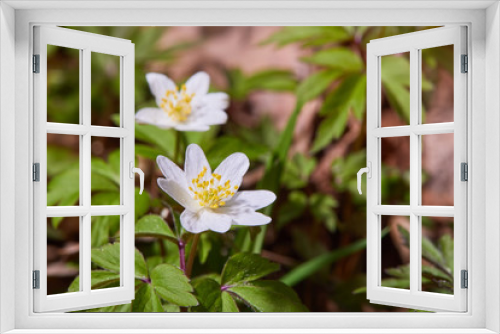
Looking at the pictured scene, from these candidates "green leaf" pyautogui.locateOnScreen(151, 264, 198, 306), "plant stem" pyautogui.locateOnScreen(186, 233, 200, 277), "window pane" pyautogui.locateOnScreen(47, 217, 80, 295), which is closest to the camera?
"green leaf" pyautogui.locateOnScreen(151, 264, 198, 306)

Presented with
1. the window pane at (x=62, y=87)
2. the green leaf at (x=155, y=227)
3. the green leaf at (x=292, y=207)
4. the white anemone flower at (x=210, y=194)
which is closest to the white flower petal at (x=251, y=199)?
the white anemone flower at (x=210, y=194)

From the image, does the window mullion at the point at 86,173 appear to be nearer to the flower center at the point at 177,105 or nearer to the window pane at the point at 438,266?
the flower center at the point at 177,105

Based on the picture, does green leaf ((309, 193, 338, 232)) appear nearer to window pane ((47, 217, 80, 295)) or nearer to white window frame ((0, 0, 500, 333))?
white window frame ((0, 0, 500, 333))

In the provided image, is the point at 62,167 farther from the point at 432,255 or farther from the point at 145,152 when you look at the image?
the point at 432,255

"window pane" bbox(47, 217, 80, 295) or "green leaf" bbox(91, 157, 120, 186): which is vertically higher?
"green leaf" bbox(91, 157, 120, 186)

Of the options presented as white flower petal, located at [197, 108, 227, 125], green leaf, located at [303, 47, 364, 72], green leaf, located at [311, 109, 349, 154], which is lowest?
green leaf, located at [311, 109, 349, 154]

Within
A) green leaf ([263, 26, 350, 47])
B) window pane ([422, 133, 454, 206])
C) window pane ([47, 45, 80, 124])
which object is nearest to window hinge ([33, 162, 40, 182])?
window pane ([47, 45, 80, 124])
